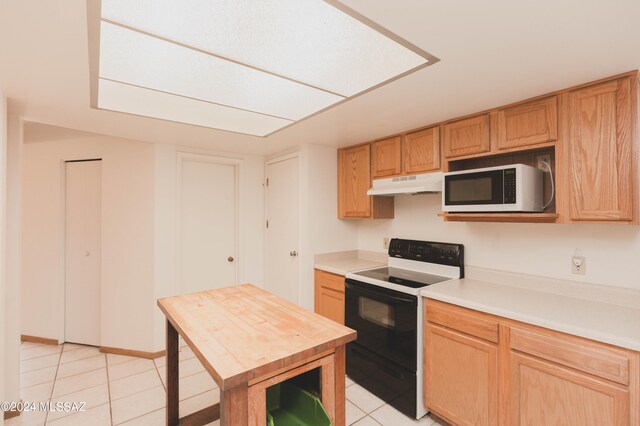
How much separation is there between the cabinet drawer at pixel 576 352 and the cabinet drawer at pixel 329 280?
1444mm

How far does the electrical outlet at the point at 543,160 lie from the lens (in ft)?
6.60

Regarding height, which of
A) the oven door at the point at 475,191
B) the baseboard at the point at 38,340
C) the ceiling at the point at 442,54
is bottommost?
the baseboard at the point at 38,340

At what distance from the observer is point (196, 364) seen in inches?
114

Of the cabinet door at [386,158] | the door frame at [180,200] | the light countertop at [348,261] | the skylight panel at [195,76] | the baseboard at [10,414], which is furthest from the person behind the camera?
the door frame at [180,200]

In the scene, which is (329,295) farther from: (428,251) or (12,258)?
(12,258)

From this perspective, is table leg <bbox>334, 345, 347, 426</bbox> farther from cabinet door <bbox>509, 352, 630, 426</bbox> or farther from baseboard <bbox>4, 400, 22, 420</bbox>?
baseboard <bbox>4, 400, 22, 420</bbox>

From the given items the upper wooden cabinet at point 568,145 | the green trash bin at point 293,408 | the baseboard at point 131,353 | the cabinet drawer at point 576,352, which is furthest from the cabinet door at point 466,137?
the baseboard at point 131,353

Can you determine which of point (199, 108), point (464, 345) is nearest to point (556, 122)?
point (464, 345)

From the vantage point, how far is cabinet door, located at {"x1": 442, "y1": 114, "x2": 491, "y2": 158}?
2102mm

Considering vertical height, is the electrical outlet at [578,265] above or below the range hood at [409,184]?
below

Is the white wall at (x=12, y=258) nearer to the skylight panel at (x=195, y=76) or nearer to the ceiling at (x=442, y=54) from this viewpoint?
the ceiling at (x=442, y=54)

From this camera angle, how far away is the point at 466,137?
2211 mm

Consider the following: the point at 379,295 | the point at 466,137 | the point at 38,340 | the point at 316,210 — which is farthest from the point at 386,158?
the point at 38,340

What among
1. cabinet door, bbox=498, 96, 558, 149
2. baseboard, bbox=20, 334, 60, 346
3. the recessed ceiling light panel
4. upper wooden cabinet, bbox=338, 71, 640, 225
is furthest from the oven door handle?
baseboard, bbox=20, 334, 60, 346
